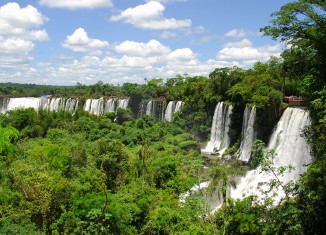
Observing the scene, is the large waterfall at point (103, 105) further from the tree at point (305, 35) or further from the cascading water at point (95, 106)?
the tree at point (305, 35)

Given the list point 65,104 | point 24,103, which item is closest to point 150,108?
point 65,104

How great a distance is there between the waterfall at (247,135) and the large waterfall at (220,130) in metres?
3.65

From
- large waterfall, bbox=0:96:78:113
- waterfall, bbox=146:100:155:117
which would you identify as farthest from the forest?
large waterfall, bbox=0:96:78:113

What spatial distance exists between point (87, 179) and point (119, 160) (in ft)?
12.2

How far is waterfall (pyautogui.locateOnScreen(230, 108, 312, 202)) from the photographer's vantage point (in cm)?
2395

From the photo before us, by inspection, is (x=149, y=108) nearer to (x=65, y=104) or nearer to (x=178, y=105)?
(x=178, y=105)

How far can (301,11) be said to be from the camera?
44.3 ft

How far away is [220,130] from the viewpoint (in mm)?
38938

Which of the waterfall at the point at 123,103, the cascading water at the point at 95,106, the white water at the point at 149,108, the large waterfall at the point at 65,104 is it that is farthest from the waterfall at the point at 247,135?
the cascading water at the point at 95,106

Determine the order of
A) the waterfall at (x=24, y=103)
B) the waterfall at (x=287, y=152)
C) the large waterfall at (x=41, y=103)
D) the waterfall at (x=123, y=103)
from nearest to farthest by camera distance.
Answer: the waterfall at (x=287, y=152) < the waterfall at (x=123, y=103) < the large waterfall at (x=41, y=103) < the waterfall at (x=24, y=103)

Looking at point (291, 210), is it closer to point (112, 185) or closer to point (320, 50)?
point (320, 50)

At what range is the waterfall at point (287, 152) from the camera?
2395 cm

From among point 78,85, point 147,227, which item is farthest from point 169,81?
point 147,227

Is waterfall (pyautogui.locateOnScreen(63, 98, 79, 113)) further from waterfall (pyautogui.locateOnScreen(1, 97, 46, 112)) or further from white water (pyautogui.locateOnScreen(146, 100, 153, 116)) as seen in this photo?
white water (pyautogui.locateOnScreen(146, 100, 153, 116))
